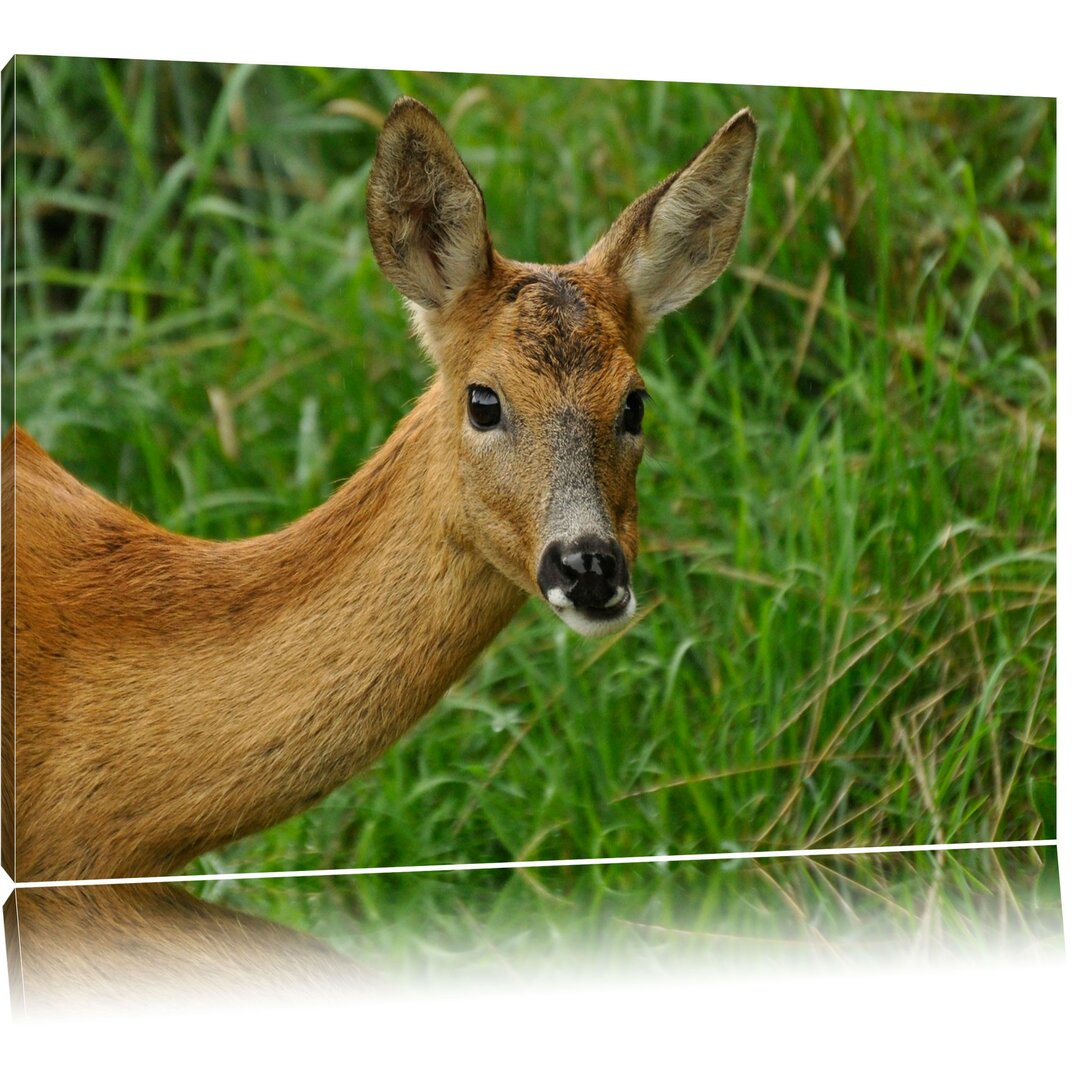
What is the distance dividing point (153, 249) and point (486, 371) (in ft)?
→ 7.21

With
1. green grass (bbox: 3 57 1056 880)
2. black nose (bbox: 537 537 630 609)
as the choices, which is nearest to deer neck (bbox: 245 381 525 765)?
black nose (bbox: 537 537 630 609)

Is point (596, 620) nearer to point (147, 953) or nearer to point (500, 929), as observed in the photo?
point (500, 929)

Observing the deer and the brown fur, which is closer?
the brown fur

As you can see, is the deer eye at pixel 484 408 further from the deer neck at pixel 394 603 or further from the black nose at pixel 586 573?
the black nose at pixel 586 573

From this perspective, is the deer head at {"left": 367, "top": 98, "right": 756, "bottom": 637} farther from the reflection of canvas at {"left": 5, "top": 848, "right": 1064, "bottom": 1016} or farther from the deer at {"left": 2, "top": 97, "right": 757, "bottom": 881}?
the reflection of canvas at {"left": 5, "top": 848, "right": 1064, "bottom": 1016}

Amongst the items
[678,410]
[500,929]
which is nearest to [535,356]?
[500,929]

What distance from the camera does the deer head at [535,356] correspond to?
4.12 metres

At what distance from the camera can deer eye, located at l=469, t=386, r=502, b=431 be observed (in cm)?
425

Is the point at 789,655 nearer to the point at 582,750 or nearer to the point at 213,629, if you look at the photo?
the point at 582,750

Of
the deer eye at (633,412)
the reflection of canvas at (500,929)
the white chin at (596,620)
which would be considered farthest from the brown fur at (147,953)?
the deer eye at (633,412)

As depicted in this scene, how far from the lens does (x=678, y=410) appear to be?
6051 millimetres

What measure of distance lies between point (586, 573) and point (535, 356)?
0.50 metres

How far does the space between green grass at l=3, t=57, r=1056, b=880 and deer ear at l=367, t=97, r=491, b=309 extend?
125cm

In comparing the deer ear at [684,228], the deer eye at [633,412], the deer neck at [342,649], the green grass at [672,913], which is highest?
the deer ear at [684,228]
